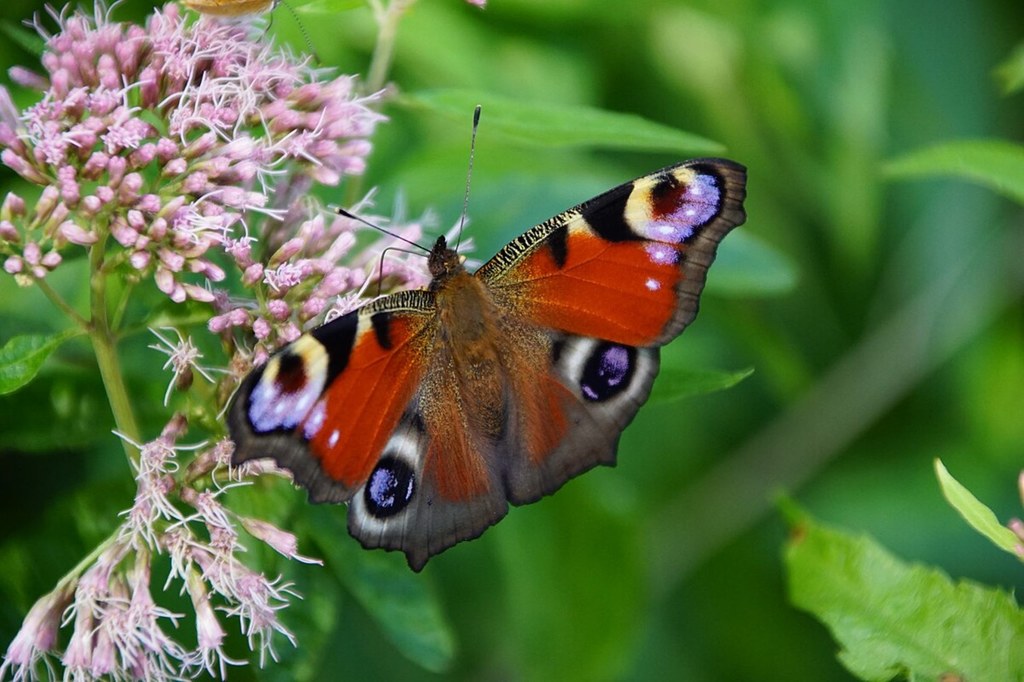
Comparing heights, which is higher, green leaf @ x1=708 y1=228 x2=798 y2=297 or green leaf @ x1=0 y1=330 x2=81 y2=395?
green leaf @ x1=0 y1=330 x2=81 y2=395

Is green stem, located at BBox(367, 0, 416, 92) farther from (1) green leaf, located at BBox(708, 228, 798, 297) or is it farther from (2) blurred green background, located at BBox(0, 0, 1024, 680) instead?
(1) green leaf, located at BBox(708, 228, 798, 297)

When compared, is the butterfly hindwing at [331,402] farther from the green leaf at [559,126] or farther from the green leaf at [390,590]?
the green leaf at [559,126]

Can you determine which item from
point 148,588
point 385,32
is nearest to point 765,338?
point 385,32

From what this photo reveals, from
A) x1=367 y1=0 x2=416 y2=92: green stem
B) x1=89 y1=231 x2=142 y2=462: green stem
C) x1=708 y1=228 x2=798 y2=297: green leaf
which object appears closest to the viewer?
x1=89 y1=231 x2=142 y2=462: green stem

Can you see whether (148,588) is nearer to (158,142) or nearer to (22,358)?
(22,358)

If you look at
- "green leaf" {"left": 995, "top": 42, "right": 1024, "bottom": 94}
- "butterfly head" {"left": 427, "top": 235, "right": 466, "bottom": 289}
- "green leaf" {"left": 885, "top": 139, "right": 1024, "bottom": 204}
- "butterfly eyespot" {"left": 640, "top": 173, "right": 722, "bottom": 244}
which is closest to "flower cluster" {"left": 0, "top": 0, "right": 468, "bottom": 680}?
"butterfly head" {"left": 427, "top": 235, "right": 466, "bottom": 289}

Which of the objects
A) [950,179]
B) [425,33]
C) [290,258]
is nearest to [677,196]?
[290,258]

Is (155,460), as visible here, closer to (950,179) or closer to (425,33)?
(425,33)
